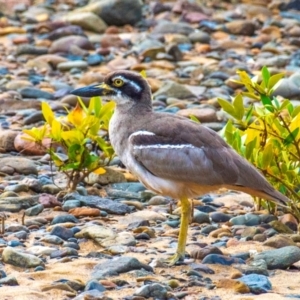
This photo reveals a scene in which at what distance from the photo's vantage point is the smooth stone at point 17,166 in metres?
7.83

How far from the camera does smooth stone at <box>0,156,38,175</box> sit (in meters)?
7.83

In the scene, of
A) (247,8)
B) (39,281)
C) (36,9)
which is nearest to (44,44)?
(36,9)

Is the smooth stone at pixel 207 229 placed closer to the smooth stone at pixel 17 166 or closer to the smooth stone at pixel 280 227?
the smooth stone at pixel 280 227

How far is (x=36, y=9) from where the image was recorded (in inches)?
587

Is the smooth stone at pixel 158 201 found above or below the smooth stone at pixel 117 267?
below

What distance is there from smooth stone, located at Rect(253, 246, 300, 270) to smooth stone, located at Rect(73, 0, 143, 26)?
8851 mm

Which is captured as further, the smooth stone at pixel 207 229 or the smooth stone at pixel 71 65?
the smooth stone at pixel 71 65

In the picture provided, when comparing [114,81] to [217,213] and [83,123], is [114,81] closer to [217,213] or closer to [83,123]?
[83,123]

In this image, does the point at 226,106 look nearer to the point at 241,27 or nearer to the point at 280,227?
the point at 280,227

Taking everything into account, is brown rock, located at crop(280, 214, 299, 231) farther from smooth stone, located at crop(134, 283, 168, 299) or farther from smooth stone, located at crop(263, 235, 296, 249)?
smooth stone, located at crop(134, 283, 168, 299)

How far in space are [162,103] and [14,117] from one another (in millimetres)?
1716

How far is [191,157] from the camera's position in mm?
6012

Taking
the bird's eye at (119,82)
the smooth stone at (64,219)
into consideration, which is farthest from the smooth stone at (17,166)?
the bird's eye at (119,82)

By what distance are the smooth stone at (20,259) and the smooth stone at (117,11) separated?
8993mm
